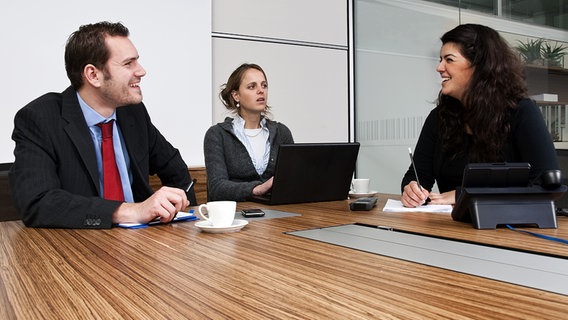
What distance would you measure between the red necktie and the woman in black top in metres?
1.21

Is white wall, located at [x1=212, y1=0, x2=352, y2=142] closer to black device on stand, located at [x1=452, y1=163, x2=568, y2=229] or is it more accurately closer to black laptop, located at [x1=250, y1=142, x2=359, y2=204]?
black laptop, located at [x1=250, y1=142, x2=359, y2=204]

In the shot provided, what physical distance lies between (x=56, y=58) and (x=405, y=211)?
2785 mm

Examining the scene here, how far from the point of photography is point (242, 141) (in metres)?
2.84

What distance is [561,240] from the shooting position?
113 cm

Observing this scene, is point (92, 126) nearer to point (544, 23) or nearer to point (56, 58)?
point (56, 58)

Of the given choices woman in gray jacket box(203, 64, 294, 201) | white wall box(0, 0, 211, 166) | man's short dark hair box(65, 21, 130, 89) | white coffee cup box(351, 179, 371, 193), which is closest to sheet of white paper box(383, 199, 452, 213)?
white coffee cup box(351, 179, 371, 193)

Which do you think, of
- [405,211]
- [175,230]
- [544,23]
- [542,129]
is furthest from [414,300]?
[544,23]

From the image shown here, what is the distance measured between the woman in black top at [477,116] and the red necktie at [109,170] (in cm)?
121

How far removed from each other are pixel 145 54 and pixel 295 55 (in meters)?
1.41

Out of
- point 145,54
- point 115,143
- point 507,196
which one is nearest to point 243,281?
point 507,196

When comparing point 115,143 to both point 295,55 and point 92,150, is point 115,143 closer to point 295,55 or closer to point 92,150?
point 92,150

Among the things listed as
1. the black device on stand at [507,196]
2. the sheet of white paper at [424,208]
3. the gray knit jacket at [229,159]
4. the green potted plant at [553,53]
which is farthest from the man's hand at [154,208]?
the green potted plant at [553,53]

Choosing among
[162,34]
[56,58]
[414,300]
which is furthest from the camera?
[162,34]

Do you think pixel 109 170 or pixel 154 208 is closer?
pixel 154 208
